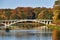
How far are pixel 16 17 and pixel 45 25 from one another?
30.9 feet

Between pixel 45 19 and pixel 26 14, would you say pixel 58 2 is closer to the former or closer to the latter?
pixel 45 19

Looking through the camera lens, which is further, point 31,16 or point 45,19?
point 31,16

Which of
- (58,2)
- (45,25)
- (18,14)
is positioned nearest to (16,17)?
(18,14)

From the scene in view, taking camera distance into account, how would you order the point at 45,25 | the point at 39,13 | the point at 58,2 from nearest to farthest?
1. the point at 58,2
2. the point at 45,25
3. the point at 39,13

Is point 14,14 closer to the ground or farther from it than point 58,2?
closer to the ground

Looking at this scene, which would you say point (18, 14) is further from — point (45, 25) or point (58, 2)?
point (58, 2)

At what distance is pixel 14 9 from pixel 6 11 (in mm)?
3385

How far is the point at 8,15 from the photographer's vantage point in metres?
56.8

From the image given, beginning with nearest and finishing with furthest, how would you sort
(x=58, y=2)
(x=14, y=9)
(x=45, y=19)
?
(x=58, y=2), (x=45, y=19), (x=14, y=9)

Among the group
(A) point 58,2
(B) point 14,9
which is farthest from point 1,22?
(A) point 58,2

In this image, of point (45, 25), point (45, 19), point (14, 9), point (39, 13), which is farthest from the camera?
point (14, 9)

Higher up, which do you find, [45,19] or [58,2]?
[58,2]

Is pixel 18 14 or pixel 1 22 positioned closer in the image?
pixel 1 22

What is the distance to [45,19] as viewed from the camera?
51.3 m
